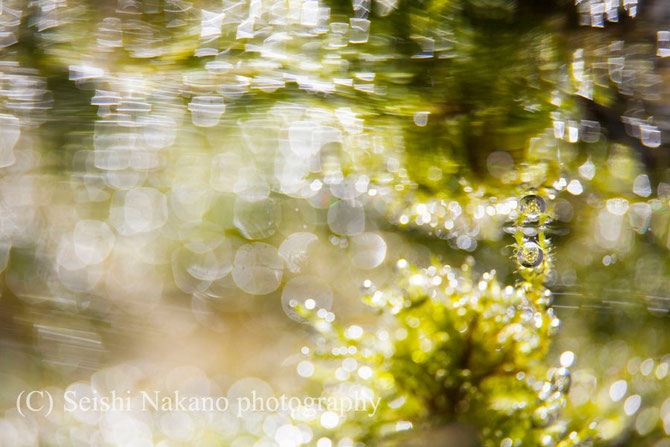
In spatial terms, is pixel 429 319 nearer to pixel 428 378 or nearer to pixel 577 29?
pixel 428 378

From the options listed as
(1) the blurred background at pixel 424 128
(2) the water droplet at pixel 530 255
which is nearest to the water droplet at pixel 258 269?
(1) the blurred background at pixel 424 128

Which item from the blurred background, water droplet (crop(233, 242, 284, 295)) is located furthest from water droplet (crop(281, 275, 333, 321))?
the blurred background

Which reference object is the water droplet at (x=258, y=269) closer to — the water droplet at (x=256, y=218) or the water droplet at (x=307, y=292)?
the water droplet at (x=307, y=292)

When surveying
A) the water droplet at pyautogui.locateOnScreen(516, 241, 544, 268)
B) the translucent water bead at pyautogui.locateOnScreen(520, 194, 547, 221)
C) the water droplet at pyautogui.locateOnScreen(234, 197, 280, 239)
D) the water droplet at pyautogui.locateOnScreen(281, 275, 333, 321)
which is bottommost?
the water droplet at pyautogui.locateOnScreen(281, 275, 333, 321)

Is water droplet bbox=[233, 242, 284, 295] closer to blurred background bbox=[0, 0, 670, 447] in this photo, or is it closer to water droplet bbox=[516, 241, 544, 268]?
blurred background bbox=[0, 0, 670, 447]

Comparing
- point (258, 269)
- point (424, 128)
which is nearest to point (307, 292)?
point (258, 269)

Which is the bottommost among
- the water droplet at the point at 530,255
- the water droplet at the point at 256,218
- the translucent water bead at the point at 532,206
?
the water droplet at the point at 256,218
